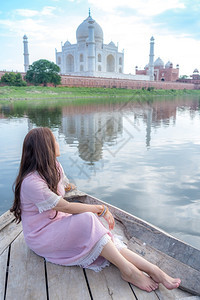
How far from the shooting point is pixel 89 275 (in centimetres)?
175

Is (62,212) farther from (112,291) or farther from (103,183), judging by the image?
(103,183)

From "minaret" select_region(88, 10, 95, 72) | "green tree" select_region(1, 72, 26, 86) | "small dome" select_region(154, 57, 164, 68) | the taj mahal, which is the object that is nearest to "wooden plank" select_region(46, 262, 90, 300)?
"green tree" select_region(1, 72, 26, 86)

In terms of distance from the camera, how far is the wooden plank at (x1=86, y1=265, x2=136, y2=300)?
1.59m

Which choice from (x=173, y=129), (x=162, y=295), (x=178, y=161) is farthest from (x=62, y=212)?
(x=173, y=129)

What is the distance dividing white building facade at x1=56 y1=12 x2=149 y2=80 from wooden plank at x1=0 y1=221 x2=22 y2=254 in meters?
45.3

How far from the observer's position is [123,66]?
58250 mm

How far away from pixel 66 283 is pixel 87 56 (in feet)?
164

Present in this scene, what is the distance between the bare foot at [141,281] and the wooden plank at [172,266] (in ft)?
0.72

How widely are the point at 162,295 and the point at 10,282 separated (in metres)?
0.99

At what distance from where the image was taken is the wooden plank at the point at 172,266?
1.72 m

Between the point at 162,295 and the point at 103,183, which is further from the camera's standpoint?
the point at 103,183

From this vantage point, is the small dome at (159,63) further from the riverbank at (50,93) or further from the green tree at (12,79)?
the green tree at (12,79)

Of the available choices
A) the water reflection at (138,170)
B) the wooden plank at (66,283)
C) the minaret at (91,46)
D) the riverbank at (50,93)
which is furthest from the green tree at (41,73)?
the wooden plank at (66,283)

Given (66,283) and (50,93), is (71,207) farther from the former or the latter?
(50,93)
